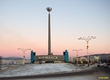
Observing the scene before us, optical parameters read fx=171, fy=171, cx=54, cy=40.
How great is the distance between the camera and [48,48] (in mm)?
102438

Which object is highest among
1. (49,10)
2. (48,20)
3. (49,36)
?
(49,10)

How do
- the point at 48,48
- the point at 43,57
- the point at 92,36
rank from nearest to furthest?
the point at 92,36 < the point at 43,57 < the point at 48,48

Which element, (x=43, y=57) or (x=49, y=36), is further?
(x=49, y=36)

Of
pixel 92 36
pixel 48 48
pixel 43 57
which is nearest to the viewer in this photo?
pixel 92 36

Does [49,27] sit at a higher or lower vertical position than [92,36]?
higher

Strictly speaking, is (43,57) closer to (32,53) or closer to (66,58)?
(32,53)

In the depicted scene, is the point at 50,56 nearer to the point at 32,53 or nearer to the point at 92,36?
the point at 32,53

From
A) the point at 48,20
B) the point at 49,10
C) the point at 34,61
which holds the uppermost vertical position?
the point at 49,10

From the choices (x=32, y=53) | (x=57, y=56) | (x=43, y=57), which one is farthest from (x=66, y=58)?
(x=32, y=53)

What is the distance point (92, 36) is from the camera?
77.1 m

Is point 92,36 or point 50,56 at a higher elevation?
point 92,36

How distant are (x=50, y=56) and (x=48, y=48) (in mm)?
10198

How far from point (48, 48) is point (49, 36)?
287 inches

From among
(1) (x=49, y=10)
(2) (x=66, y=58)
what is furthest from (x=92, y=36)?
(1) (x=49, y=10)
